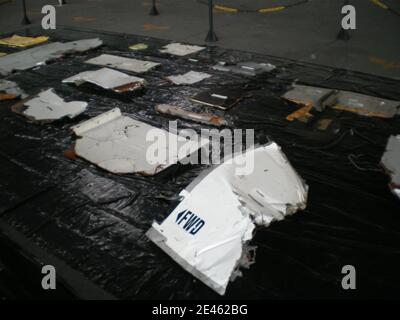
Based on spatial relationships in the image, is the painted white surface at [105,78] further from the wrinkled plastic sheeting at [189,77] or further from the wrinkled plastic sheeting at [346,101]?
the wrinkled plastic sheeting at [346,101]

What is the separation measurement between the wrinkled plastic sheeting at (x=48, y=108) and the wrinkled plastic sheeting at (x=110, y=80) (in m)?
0.34

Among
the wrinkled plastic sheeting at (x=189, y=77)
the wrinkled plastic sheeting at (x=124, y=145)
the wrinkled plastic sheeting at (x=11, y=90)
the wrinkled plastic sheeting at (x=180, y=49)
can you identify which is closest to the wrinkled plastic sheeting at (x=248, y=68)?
the wrinkled plastic sheeting at (x=189, y=77)

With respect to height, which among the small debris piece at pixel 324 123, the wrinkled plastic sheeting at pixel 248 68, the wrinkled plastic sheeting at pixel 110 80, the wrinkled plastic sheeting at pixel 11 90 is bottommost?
the small debris piece at pixel 324 123

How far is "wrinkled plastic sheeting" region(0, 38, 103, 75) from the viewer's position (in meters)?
3.57

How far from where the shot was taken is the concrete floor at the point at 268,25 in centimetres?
381

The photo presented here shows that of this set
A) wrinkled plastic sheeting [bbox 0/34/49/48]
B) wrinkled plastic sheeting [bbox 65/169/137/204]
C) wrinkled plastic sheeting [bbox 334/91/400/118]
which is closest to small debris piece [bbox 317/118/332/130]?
wrinkled plastic sheeting [bbox 334/91/400/118]

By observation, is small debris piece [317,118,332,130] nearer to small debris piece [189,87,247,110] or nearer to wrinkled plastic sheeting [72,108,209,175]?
small debris piece [189,87,247,110]

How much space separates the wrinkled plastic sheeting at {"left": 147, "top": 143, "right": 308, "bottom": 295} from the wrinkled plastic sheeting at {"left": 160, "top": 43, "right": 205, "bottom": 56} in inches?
92.1

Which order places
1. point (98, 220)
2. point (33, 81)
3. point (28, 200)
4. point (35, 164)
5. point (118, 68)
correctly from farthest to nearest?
point (118, 68) → point (33, 81) → point (35, 164) → point (28, 200) → point (98, 220)

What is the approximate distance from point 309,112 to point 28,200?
199 centimetres

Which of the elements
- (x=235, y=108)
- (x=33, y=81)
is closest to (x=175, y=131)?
(x=235, y=108)

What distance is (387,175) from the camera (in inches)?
76.7

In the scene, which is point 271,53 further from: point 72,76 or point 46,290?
point 46,290

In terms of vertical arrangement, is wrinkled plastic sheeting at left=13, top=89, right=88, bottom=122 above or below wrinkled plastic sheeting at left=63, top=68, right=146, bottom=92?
below
